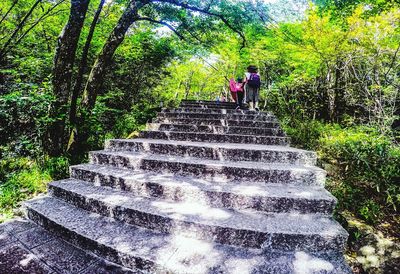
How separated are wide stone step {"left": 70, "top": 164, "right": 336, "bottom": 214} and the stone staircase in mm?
13

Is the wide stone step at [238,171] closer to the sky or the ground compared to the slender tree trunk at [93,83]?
closer to the ground

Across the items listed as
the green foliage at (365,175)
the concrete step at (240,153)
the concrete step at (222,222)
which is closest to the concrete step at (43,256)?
the concrete step at (222,222)

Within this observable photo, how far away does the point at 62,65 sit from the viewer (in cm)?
468

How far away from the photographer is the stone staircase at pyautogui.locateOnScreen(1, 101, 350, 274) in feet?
7.09

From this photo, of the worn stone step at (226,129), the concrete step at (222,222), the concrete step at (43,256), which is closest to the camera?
the concrete step at (43,256)

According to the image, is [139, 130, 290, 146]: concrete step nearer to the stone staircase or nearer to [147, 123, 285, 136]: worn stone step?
[147, 123, 285, 136]: worn stone step

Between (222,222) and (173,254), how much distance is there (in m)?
0.62

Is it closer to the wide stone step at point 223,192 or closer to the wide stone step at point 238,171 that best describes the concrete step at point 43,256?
the wide stone step at point 223,192

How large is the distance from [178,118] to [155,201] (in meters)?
3.90

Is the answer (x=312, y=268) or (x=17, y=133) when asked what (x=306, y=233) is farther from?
(x=17, y=133)

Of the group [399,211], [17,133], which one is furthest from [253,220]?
[17,133]

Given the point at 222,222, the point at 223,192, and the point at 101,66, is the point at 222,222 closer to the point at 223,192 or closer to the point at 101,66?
the point at 223,192

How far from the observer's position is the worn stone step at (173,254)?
2012 mm

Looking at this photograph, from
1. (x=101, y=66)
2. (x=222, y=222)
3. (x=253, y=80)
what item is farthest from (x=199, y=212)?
(x=253, y=80)
